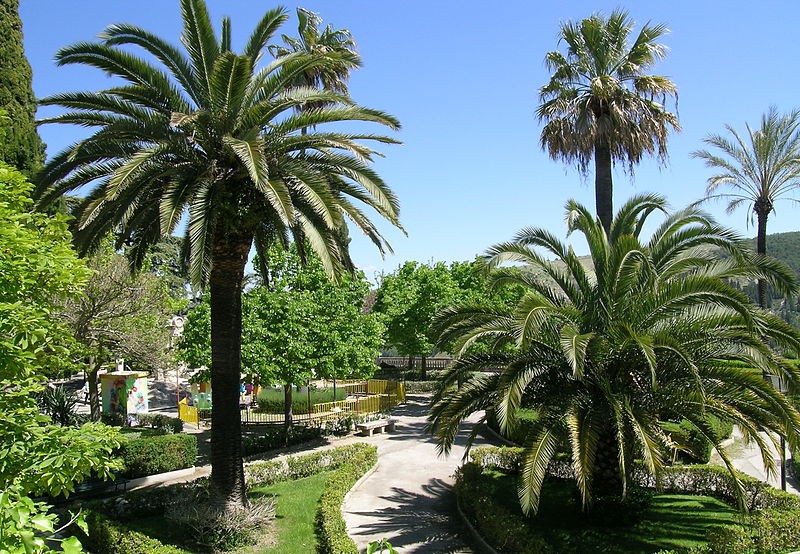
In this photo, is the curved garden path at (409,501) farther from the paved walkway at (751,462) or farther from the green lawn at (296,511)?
the paved walkway at (751,462)

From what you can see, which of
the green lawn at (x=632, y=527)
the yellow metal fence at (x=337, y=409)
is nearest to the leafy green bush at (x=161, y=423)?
the yellow metal fence at (x=337, y=409)

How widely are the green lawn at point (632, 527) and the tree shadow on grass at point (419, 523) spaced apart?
122 centimetres

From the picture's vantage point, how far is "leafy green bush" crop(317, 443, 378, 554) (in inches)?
381

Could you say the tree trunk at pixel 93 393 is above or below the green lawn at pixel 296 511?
above

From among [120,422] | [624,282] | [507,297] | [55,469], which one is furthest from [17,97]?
[507,297]

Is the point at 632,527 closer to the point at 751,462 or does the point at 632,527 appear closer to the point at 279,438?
the point at 751,462

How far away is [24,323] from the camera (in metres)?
5.46

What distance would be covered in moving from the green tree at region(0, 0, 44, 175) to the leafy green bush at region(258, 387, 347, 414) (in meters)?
13.2

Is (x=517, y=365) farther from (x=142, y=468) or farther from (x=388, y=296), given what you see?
(x=388, y=296)

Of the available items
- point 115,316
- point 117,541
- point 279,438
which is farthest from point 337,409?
point 117,541

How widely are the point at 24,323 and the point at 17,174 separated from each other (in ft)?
7.68

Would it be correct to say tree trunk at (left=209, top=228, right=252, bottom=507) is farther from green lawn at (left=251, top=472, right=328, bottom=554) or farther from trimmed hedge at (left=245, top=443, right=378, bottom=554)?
trimmed hedge at (left=245, top=443, right=378, bottom=554)

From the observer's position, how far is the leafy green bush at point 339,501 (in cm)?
969

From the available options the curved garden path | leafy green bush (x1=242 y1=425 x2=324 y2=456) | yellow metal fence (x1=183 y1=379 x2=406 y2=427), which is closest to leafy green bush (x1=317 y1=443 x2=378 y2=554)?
the curved garden path
